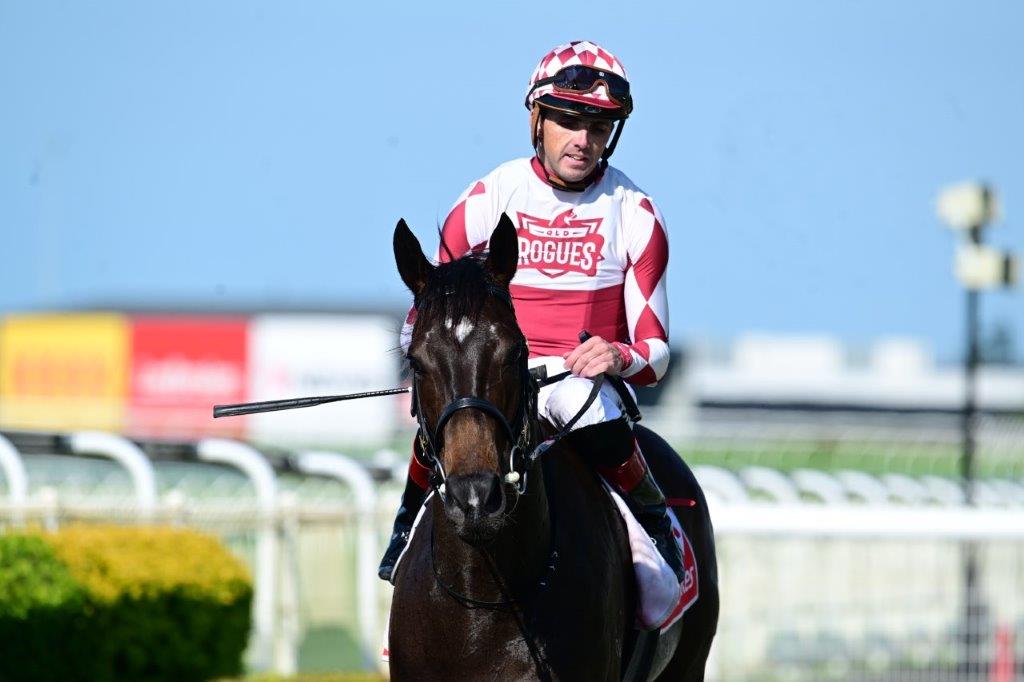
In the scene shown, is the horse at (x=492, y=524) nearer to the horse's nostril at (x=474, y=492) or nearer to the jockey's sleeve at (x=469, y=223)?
the horse's nostril at (x=474, y=492)

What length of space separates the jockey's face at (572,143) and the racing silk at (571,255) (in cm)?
9

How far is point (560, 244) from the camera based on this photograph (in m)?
4.71

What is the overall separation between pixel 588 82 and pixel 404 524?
148 cm

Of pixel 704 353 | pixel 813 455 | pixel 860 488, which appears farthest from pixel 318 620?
pixel 704 353

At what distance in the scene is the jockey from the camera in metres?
4.67

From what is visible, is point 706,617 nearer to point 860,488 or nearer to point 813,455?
point 860,488

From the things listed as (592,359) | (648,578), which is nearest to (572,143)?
(592,359)

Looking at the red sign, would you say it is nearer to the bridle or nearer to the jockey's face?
the jockey's face

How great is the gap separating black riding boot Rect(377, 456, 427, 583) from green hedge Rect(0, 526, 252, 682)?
3.23 m

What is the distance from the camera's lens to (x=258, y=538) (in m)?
10.6

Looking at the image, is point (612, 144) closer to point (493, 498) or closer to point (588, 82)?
point (588, 82)

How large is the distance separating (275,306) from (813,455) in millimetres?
33785

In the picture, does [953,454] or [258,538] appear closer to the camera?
[258,538]

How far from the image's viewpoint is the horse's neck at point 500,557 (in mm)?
4031
